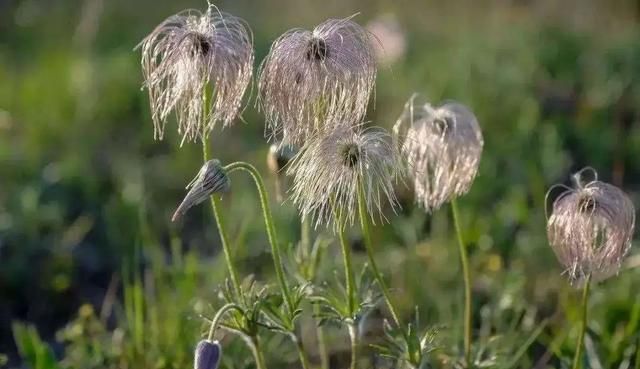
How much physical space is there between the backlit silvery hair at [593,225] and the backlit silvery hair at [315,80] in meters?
0.41

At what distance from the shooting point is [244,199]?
3842 millimetres

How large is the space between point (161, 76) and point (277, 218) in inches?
63.9

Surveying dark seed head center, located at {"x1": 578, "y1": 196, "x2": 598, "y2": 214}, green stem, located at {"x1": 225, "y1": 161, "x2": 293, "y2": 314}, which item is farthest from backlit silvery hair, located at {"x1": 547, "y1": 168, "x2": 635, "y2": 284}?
green stem, located at {"x1": 225, "y1": 161, "x2": 293, "y2": 314}

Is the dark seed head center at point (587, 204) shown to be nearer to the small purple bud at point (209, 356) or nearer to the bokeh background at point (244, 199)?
the bokeh background at point (244, 199)

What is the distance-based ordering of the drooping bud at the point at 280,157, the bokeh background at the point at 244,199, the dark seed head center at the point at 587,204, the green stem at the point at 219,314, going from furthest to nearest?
the bokeh background at the point at 244,199
the drooping bud at the point at 280,157
the dark seed head center at the point at 587,204
the green stem at the point at 219,314

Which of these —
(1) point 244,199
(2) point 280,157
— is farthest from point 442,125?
(1) point 244,199

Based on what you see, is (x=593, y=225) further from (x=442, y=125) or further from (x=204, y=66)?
(x=204, y=66)

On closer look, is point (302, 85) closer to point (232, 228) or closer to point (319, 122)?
point (319, 122)

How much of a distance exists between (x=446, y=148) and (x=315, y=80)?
1.40 ft

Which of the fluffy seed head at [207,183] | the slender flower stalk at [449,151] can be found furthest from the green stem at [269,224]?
the slender flower stalk at [449,151]

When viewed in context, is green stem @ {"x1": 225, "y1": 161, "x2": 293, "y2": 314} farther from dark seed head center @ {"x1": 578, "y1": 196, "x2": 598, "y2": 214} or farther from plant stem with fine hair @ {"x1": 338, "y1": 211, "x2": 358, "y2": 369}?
dark seed head center @ {"x1": 578, "y1": 196, "x2": 598, "y2": 214}

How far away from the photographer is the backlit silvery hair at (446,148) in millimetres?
2295

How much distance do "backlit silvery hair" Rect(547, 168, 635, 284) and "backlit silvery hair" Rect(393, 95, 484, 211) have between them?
0.88ft

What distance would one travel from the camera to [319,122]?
2006 mm
